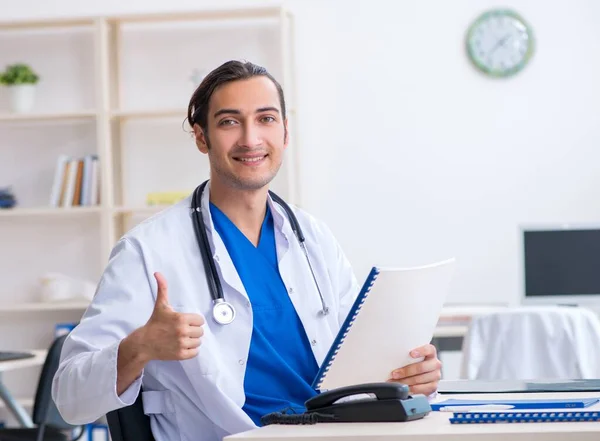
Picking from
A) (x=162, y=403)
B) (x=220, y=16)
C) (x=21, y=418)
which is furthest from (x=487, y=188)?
(x=162, y=403)

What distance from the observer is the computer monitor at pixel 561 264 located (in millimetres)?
4773

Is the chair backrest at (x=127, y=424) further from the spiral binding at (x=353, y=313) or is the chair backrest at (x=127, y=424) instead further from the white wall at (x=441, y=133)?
the white wall at (x=441, y=133)

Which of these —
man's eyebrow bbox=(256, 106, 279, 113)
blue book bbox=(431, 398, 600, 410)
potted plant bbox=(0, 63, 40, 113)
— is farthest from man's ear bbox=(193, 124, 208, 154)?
potted plant bbox=(0, 63, 40, 113)

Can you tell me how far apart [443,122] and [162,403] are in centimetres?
368

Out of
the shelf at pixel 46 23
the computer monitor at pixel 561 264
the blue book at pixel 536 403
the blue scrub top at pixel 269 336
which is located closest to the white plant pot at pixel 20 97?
the shelf at pixel 46 23

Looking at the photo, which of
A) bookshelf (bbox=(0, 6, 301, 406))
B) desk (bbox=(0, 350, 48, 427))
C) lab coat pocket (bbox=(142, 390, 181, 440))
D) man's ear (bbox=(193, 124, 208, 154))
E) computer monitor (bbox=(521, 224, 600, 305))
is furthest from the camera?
bookshelf (bbox=(0, 6, 301, 406))

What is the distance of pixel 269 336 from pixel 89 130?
373cm

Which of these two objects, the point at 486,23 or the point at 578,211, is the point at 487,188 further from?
the point at 486,23

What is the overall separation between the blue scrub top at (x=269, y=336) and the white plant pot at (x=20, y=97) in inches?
138

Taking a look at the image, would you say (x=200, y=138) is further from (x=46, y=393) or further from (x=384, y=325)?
(x=46, y=393)

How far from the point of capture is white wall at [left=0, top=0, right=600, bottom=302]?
16.9 ft

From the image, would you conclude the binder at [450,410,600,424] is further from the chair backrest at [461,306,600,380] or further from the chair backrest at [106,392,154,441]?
the chair backrest at [461,306,600,380]

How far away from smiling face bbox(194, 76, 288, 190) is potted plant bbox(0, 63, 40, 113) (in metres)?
3.46

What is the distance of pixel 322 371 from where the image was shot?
1.61 metres
